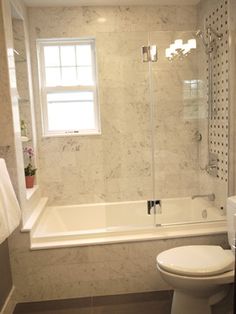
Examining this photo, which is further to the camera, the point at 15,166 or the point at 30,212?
the point at 30,212

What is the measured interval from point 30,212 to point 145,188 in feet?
3.75

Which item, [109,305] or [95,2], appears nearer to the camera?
[109,305]

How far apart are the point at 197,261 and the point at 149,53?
1860 millimetres

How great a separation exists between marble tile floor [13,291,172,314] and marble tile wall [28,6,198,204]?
0.96 m

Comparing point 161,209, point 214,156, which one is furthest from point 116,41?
point 161,209

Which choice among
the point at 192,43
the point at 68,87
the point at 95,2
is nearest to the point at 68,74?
the point at 68,87

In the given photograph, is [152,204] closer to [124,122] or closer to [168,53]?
[124,122]

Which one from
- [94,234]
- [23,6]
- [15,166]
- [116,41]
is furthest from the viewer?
[116,41]

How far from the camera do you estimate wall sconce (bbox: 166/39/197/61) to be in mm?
2607

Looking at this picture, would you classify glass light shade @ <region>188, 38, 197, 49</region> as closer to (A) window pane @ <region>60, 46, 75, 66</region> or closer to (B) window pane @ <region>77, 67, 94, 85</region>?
(B) window pane @ <region>77, 67, 94, 85</region>

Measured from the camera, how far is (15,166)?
80.7 inches

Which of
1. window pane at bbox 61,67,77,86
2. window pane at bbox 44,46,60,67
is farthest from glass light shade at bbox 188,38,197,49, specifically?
window pane at bbox 44,46,60,67

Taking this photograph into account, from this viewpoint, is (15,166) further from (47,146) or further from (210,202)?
(210,202)

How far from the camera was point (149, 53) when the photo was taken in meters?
2.65
